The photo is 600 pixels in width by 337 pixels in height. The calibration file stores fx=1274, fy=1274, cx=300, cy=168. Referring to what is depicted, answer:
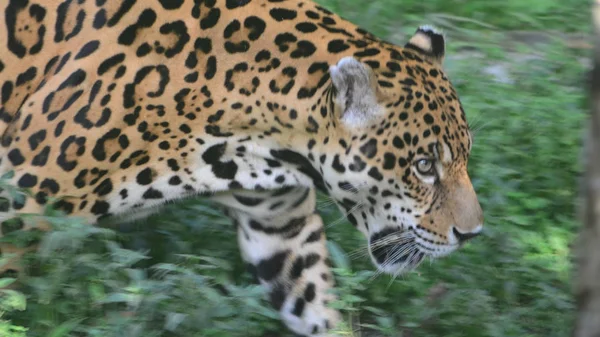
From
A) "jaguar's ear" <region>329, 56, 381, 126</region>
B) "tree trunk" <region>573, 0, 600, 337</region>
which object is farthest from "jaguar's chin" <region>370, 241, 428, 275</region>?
"tree trunk" <region>573, 0, 600, 337</region>

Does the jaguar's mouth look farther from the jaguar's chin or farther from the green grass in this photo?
the green grass

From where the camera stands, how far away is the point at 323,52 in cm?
575

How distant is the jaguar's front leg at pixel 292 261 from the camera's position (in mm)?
6324

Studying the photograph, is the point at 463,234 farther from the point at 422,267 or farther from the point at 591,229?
the point at 591,229

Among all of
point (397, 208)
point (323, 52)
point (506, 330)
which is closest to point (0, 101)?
point (323, 52)

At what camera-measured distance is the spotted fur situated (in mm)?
5645

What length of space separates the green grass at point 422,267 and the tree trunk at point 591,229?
133 cm


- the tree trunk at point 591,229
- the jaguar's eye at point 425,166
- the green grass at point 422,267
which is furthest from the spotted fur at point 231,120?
the tree trunk at point 591,229

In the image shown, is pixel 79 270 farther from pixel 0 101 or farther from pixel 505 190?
pixel 505 190

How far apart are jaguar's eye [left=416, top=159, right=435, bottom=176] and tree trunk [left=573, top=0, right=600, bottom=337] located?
4.44ft

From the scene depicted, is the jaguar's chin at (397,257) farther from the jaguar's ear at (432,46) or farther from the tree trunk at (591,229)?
the tree trunk at (591,229)

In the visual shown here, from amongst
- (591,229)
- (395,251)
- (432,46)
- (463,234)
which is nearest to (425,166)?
(463,234)

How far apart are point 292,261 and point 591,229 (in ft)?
7.77

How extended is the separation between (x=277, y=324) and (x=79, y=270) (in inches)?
51.9
